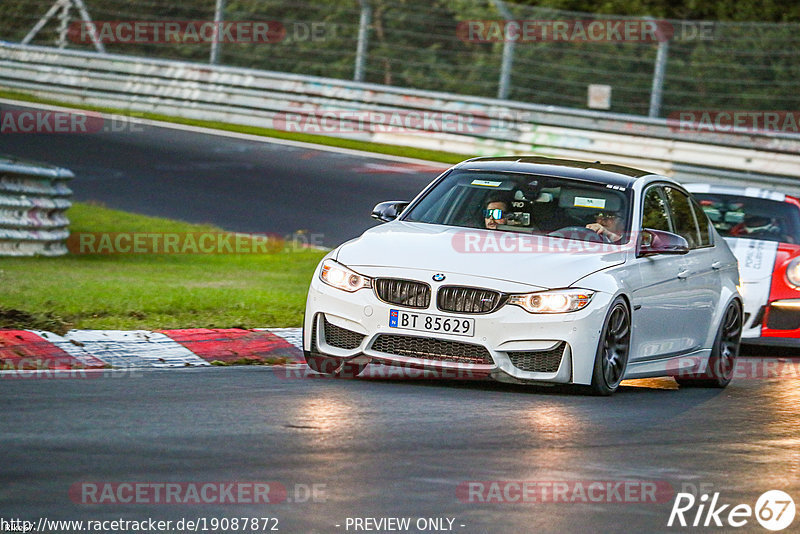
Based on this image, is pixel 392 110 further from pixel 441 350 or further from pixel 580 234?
pixel 441 350

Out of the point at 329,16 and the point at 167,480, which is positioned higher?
the point at 329,16

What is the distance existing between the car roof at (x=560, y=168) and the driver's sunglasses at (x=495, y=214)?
0.42 meters

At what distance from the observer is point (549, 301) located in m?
8.54

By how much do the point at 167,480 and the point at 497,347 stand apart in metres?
3.10

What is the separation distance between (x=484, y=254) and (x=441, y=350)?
0.69m

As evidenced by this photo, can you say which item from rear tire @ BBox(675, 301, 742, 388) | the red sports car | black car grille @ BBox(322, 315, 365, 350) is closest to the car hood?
black car grille @ BBox(322, 315, 365, 350)

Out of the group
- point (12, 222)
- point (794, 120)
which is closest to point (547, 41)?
point (794, 120)

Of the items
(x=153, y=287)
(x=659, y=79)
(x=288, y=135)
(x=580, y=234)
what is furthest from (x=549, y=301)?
(x=288, y=135)

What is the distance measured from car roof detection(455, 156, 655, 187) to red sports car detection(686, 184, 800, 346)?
7.90 feet

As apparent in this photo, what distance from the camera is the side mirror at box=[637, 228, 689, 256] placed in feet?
31.2

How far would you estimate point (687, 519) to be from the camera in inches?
224

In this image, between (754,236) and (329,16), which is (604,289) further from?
(329,16)

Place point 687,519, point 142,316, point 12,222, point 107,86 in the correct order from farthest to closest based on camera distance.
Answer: point 107,86 < point 12,222 < point 142,316 < point 687,519

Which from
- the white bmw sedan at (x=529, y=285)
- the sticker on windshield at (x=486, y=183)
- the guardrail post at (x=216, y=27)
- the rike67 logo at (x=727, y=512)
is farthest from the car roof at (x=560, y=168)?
the guardrail post at (x=216, y=27)
